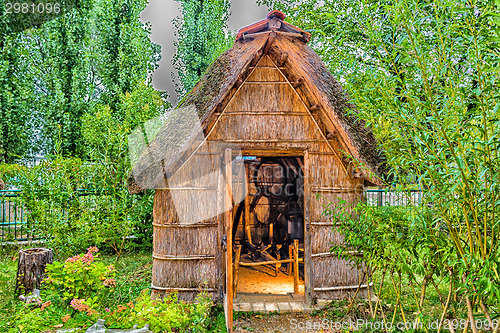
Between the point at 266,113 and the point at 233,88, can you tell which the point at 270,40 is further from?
the point at 266,113

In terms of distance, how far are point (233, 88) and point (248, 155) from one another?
1.10 meters

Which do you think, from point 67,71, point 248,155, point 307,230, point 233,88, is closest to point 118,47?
point 67,71

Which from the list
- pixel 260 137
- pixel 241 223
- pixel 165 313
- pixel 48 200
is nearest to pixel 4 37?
pixel 48 200

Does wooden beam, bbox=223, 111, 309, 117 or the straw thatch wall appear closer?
the straw thatch wall

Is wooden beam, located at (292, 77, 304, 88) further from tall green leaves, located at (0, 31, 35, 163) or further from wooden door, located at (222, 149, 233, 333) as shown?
tall green leaves, located at (0, 31, 35, 163)

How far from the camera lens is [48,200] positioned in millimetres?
7148

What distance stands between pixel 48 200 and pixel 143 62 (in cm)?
713

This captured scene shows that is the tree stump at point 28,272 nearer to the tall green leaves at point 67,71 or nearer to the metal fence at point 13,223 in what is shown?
the metal fence at point 13,223

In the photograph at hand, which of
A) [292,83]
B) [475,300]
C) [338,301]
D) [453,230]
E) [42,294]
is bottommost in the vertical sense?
[338,301]

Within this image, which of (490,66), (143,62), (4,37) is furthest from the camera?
(143,62)

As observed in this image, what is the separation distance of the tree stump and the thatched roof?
2.00m

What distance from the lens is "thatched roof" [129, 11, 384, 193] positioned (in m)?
4.92

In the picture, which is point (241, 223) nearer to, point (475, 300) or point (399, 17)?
point (475, 300)

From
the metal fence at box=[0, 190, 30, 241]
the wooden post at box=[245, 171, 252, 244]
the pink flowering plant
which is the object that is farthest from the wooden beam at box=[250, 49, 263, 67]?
the metal fence at box=[0, 190, 30, 241]
